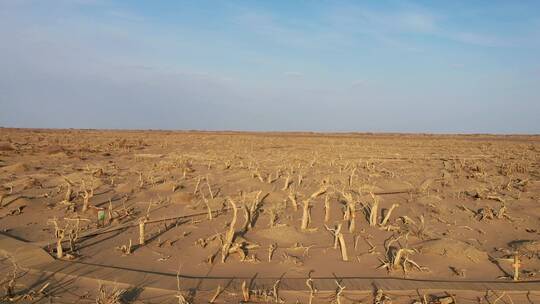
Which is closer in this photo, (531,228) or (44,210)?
(531,228)

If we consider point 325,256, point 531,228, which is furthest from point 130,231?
point 531,228

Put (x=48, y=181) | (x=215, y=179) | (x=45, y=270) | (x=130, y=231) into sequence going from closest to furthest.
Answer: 1. (x=45, y=270)
2. (x=130, y=231)
3. (x=48, y=181)
4. (x=215, y=179)

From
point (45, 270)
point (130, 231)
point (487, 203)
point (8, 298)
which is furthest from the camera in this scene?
point (487, 203)

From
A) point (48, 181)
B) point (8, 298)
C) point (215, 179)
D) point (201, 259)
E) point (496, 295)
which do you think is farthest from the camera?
point (215, 179)

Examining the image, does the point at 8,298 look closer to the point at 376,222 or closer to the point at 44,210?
the point at 44,210

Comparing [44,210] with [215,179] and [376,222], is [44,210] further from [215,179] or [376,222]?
[376,222]

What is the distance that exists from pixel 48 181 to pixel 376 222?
5897mm

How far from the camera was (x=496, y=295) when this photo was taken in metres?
3.47

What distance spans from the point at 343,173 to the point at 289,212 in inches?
138

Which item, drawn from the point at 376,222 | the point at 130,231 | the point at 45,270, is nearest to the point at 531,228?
the point at 376,222

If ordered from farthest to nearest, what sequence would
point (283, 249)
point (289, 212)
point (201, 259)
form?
1. point (289, 212)
2. point (283, 249)
3. point (201, 259)

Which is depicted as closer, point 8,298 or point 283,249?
point 8,298

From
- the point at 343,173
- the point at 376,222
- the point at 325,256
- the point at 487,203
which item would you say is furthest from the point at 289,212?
the point at 343,173

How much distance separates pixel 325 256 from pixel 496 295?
4.86ft
